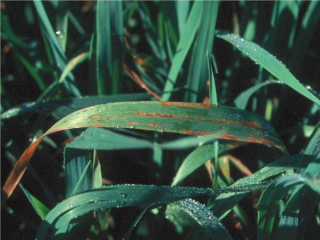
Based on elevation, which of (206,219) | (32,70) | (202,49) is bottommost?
(206,219)

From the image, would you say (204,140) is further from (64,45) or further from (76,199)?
(64,45)

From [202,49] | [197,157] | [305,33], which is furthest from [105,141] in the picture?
[305,33]

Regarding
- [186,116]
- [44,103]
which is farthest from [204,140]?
[44,103]

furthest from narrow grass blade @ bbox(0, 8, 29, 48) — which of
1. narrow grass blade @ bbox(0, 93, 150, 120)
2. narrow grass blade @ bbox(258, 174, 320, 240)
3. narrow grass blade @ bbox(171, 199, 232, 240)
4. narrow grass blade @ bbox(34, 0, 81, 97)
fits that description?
narrow grass blade @ bbox(258, 174, 320, 240)

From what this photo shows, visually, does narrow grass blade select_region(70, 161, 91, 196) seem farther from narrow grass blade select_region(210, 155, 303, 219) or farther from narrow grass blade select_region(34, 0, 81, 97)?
narrow grass blade select_region(34, 0, 81, 97)

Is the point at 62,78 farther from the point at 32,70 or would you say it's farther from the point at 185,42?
the point at 185,42

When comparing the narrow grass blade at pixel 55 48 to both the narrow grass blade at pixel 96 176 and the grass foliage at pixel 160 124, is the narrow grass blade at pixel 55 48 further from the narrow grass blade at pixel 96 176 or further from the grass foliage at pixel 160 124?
the narrow grass blade at pixel 96 176
